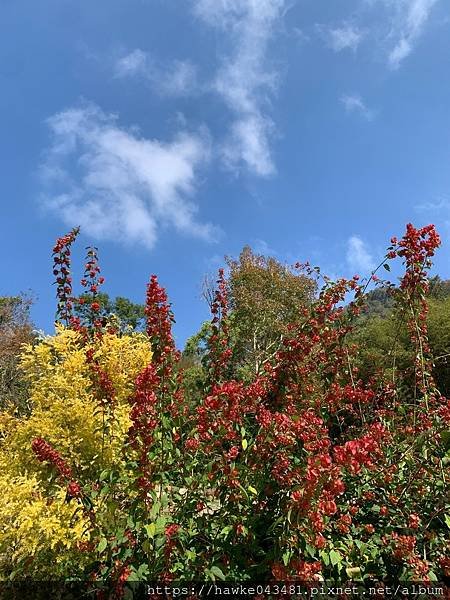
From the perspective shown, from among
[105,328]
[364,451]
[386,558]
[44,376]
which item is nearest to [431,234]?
[364,451]

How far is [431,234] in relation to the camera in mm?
3107

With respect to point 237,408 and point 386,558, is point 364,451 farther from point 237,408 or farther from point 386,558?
point 386,558

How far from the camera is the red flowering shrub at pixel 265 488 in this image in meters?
2.17

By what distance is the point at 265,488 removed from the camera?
2418mm

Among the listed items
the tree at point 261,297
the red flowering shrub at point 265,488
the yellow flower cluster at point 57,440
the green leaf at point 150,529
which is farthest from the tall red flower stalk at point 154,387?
the tree at point 261,297

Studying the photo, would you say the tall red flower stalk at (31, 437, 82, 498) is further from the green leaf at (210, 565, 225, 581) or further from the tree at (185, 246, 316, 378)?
the tree at (185, 246, 316, 378)

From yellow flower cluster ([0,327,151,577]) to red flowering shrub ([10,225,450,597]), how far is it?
1.82 feet

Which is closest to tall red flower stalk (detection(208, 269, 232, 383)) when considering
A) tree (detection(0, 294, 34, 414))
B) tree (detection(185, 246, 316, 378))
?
tree (detection(0, 294, 34, 414))

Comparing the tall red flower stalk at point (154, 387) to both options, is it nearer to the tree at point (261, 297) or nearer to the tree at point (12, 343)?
the tree at point (12, 343)

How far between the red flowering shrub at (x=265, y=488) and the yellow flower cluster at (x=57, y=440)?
0.55 m

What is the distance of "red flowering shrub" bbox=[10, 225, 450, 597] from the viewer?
7.12 feet

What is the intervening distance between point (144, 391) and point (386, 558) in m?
1.62

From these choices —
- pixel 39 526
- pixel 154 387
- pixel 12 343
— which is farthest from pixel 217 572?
pixel 12 343

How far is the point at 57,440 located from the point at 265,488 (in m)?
2.04
